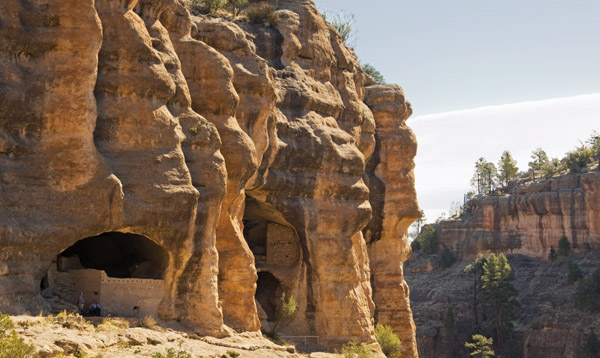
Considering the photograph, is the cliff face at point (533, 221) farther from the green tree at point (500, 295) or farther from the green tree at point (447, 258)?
the green tree at point (500, 295)

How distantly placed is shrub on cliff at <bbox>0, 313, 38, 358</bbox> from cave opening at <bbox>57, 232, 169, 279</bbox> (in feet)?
26.5

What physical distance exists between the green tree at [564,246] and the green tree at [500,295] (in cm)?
946

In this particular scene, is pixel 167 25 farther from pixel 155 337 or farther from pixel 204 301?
pixel 155 337

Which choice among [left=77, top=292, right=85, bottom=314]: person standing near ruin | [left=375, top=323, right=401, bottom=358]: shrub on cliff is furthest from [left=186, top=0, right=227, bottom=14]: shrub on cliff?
[left=375, top=323, right=401, bottom=358]: shrub on cliff

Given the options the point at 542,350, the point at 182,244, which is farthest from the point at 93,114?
the point at 542,350

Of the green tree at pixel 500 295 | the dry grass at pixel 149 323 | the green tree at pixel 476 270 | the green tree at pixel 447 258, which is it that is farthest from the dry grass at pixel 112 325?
the green tree at pixel 447 258

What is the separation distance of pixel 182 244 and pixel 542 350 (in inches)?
2248

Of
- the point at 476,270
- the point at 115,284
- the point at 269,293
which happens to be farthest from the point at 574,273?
the point at 115,284

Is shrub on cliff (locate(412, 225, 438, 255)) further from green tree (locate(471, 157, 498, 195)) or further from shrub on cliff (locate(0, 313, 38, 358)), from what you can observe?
shrub on cliff (locate(0, 313, 38, 358))

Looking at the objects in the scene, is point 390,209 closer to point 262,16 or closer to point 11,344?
point 262,16

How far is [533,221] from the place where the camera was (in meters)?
97.4

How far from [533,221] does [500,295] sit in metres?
16.2

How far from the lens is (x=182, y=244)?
30766mm

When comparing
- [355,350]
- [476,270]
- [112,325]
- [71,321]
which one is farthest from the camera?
[476,270]
